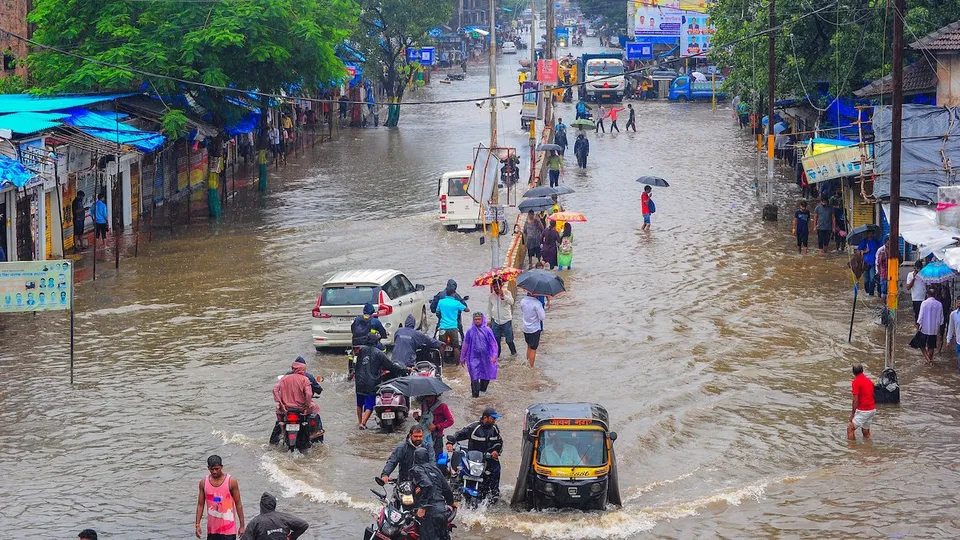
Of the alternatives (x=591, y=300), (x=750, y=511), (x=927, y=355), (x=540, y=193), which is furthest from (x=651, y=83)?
(x=750, y=511)

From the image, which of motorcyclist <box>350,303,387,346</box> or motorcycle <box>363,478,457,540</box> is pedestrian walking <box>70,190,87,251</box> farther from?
motorcycle <box>363,478,457,540</box>

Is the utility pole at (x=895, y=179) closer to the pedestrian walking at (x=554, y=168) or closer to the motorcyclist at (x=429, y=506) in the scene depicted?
the motorcyclist at (x=429, y=506)

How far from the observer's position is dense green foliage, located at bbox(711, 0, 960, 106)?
31.3 metres

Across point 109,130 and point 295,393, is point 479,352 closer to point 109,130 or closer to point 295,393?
point 295,393

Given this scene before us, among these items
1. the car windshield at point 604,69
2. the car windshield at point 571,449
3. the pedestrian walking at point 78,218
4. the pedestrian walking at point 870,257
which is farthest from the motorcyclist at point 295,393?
the car windshield at point 604,69

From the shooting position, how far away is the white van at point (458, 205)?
32.8 metres

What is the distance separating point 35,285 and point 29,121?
30.8ft

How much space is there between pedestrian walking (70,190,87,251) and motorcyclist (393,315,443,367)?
46.6ft

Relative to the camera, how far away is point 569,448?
13.6 meters

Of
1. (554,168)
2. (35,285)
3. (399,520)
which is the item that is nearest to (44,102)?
(35,285)

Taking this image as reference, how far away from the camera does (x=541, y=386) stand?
63.0 ft

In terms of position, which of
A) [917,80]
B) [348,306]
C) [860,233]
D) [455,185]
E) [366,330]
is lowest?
[348,306]

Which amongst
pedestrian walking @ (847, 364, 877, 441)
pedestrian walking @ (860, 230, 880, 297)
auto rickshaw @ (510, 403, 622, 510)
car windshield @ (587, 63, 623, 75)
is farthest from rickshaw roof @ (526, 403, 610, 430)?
car windshield @ (587, 63, 623, 75)

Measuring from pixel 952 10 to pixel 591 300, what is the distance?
12796 mm
